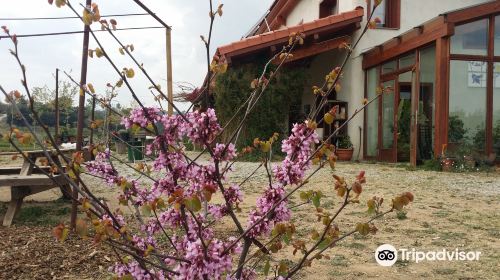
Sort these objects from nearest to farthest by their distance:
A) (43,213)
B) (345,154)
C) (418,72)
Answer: (43,213) < (418,72) < (345,154)

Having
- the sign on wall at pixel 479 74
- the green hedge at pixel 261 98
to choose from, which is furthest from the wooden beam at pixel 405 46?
the green hedge at pixel 261 98

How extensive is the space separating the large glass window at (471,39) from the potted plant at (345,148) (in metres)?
3.52

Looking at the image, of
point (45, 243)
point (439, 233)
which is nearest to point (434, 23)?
point (439, 233)

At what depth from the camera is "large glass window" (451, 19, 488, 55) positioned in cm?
836

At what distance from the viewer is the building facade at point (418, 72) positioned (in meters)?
8.27

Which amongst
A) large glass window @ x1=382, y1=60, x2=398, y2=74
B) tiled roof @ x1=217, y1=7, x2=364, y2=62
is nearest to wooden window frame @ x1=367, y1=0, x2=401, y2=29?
large glass window @ x1=382, y1=60, x2=398, y2=74

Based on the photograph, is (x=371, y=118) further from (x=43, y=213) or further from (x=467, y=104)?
(x=43, y=213)

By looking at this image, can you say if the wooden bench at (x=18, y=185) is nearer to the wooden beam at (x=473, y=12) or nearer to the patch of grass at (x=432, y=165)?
the patch of grass at (x=432, y=165)

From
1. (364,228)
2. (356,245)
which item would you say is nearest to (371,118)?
(356,245)

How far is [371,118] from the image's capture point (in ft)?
35.7

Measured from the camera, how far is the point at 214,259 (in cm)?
122

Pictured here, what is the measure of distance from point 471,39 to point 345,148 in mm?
3818

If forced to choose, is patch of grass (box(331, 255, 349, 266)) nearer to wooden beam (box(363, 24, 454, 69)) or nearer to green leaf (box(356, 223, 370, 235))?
green leaf (box(356, 223, 370, 235))

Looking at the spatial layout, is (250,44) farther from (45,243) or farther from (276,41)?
(45,243)
